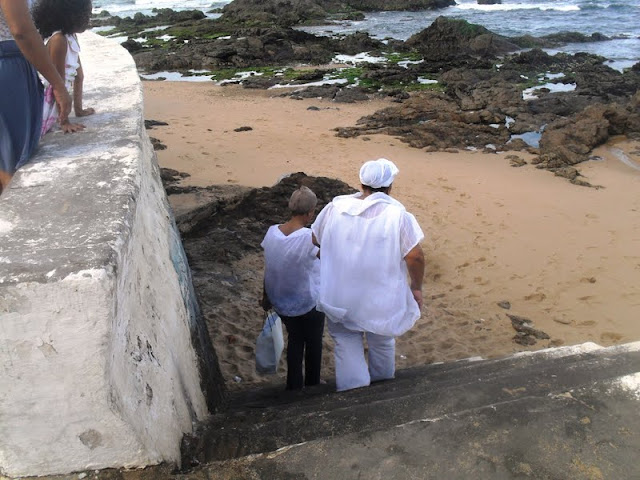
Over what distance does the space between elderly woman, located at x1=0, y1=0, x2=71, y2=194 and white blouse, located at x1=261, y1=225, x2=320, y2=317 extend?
1.34m

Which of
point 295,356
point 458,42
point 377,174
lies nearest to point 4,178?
point 377,174

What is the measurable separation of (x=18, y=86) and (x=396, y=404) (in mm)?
2271

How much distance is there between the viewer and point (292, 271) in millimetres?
3475

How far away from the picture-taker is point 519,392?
7.59ft

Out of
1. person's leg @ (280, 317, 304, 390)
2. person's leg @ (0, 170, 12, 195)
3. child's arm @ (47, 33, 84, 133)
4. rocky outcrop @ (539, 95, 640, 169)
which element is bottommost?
rocky outcrop @ (539, 95, 640, 169)

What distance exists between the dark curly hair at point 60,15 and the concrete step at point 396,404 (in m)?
2.20

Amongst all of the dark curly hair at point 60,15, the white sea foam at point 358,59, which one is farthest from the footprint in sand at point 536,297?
the white sea foam at point 358,59

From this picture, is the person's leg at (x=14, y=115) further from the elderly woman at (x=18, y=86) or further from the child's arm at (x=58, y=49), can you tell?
the child's arm at (x=58, y=49)

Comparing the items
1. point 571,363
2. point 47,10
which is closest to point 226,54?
point 47,10

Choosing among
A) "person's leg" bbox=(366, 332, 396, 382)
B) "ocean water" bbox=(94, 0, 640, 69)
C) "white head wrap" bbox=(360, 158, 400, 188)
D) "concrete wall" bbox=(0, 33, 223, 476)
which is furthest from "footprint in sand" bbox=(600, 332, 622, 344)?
"ocean water" bbox=(94, 0, 640, 69)

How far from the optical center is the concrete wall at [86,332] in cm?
158

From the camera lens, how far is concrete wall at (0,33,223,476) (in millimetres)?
1580

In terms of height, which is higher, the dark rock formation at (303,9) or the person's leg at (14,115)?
the person's leg at (14,115)

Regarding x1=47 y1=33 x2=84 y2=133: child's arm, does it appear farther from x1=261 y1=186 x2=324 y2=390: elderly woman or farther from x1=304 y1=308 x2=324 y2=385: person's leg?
x1=304 y1=308 x2=324 y2=385: person's leg
